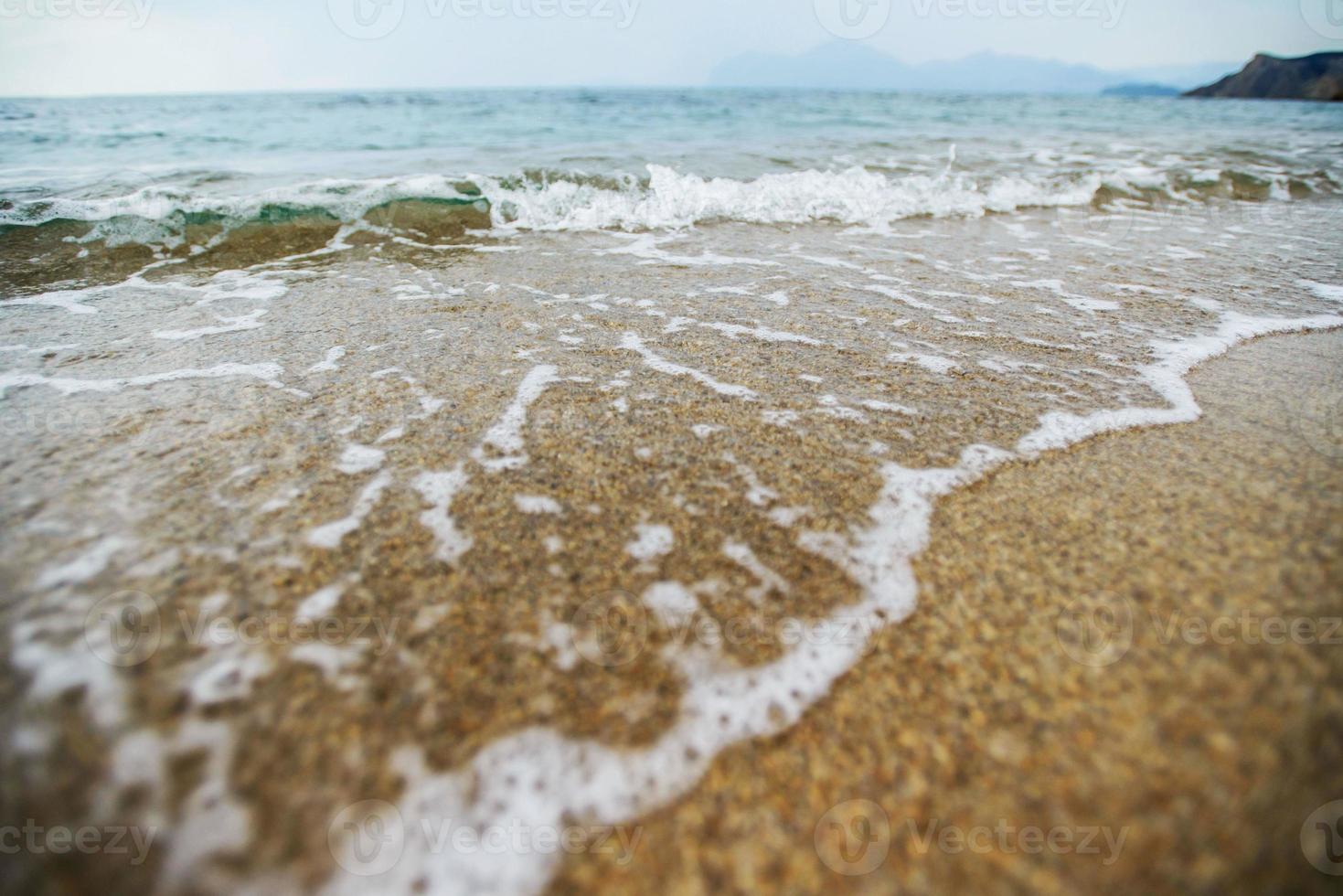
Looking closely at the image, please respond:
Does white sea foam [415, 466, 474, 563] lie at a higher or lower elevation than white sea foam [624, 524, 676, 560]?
higher

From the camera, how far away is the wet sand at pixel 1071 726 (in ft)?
3.57

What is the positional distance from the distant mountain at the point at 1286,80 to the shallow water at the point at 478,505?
250ft

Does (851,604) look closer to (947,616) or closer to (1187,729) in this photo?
(947,616)

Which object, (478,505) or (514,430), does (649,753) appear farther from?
(514,430)

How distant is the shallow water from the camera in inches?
48.6

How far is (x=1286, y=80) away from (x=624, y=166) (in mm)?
89819

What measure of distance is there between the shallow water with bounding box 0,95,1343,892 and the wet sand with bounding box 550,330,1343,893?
119 mm

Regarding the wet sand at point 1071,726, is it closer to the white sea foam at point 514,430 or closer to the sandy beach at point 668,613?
the sandy beach at point 668,613

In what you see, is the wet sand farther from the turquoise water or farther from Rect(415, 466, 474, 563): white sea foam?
the turquoise water

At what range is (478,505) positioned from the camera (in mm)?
1978

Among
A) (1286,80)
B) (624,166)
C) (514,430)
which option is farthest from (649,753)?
(1286,80)

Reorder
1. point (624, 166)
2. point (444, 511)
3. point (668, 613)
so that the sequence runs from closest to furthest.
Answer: point (668, 613) < point (444, 511) < point (624, 166)

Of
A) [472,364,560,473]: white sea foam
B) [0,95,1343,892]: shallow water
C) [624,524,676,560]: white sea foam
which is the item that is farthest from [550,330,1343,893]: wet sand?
[472,364,560,473]: white sea foam

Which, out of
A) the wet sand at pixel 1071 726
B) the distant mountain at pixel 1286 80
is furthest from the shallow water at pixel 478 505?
the distant mountain at pixel 1286 80
